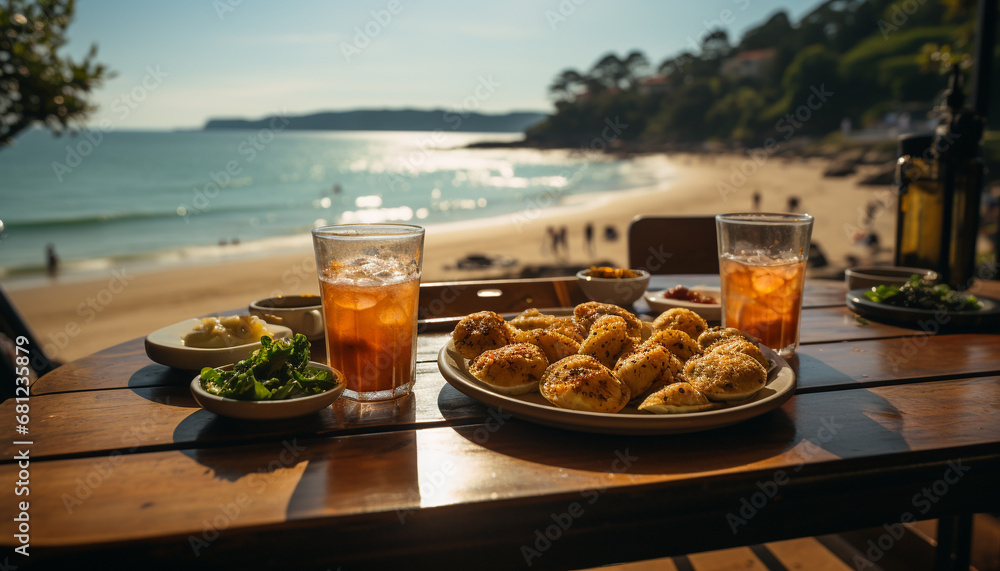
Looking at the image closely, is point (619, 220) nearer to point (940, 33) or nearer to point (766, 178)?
point (766, 178)

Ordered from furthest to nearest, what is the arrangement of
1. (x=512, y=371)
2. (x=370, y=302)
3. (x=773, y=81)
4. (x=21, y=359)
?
(x=773, y=81), (x=21, y=359), (x=370, y=302), (x=512, y=371)

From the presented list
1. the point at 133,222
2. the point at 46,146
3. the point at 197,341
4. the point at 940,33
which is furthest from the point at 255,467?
the point at 46,146

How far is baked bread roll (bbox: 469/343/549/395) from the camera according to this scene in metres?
1.11

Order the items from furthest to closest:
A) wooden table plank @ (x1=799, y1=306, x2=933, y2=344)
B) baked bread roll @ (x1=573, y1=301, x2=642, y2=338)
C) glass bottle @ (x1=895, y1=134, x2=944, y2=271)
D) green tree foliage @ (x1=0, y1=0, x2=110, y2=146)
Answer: green tree foliage @ (x1=0, y1=0, x2=110, y2=146) → glass bottle @ (x1=895, y1=134, x2=944, y2=271) → wooden table plank @ (x1=799, y1=306, x2=933, y2=344) → baked bread roll @ (x1=573, y1=301, x2=642, y2=338)

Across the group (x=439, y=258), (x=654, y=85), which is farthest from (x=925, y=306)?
(x=654, y=85)

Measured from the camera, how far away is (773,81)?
144ft

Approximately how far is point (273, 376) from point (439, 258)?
1308 cm

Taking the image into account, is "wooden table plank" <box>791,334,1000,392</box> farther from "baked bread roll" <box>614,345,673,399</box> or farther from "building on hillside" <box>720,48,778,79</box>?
"building on hillside" <box>720,48,778,79</box>

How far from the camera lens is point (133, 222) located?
20.4m

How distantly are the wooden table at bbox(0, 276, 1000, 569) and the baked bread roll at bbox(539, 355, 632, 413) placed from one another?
0.06 m

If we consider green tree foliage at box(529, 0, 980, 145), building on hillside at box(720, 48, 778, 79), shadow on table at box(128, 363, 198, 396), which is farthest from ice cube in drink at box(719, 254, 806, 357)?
building on hillside at box(720, 48, 778, 79)

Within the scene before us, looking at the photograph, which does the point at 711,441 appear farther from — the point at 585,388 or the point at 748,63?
the point at 748,63

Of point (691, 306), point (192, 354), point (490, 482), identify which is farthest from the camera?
point (691, 306)

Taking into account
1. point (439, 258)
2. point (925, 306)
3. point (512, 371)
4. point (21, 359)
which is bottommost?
point (439, 258)
